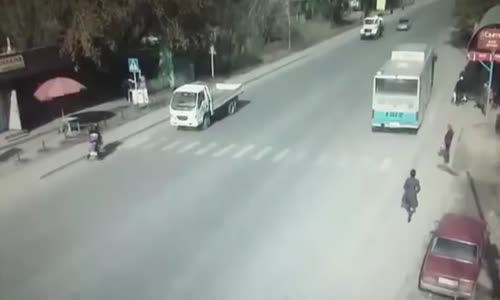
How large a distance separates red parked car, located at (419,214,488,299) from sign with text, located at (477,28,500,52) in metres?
17.5

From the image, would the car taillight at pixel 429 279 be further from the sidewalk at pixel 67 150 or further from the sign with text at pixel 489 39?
the sign with text at pixel 489 39

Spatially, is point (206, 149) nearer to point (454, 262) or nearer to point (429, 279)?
point (429, 279)

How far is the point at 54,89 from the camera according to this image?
27.1 meters

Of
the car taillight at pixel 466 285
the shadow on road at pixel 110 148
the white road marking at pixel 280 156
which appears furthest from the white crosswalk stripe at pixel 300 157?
the car taillight at pixel 466 285

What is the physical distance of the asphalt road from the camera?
47.5 feet

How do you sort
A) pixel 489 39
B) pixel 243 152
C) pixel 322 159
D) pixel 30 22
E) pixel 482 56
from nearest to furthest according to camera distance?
1. pixel 322 159
2. pixel 243 152
3. pixel 489 39
4. pixel 482 56
5. pixel 30 22

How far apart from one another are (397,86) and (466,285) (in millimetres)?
13978

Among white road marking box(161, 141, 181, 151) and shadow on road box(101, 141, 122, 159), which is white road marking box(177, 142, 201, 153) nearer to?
white road marking box(161, 141, 181, 151)

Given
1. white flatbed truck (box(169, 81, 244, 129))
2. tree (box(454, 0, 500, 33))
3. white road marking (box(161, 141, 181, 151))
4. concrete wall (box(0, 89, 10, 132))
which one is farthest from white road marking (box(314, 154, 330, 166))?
tree (box(454, 0, 500, 33))

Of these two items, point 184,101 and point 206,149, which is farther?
point 184,101

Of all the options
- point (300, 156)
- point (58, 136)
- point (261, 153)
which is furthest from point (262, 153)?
point (58, 136)

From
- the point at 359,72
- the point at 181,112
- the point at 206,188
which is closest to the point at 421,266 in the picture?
the point at 206,188

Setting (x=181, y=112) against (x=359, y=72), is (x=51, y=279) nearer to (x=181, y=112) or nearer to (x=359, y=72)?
(x=181, y=112)

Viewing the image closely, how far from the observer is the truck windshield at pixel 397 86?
25688 millimetres
